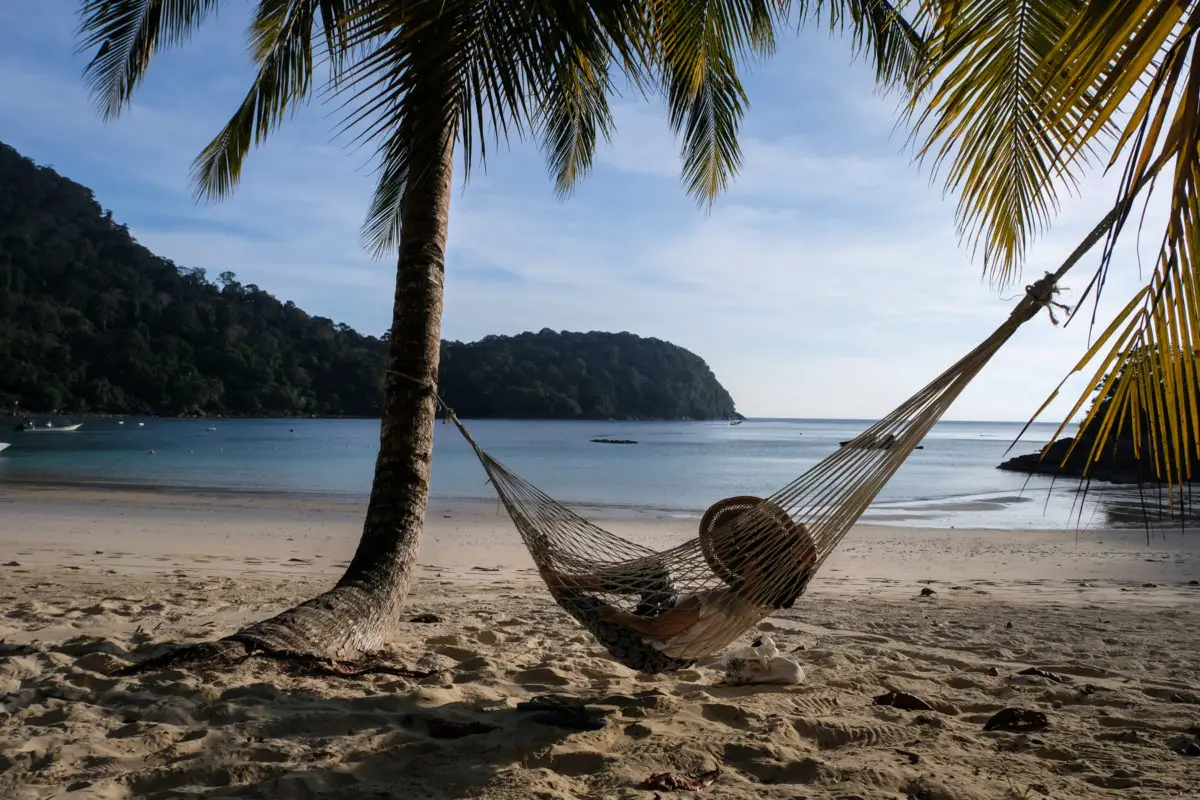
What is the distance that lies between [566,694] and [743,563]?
66cm

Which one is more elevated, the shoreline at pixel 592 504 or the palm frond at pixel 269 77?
the palm frond at pixel 269 77

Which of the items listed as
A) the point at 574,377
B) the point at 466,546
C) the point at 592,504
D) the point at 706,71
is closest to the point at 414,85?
the point at 706,71

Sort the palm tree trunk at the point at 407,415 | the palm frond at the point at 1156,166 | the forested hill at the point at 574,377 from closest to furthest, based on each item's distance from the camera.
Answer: the palm frond at the point at 1156,166 < the palm tree trunk at the point at 407,415 < the forested hill at the point at 574,377

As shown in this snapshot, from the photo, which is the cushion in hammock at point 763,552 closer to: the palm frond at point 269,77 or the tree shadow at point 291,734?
the tree shadow at point 291,734

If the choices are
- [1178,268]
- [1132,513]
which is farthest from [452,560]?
[1132,513]

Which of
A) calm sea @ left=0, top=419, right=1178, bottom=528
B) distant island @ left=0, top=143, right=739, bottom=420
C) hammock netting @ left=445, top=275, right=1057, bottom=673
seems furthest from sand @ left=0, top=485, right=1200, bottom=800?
distant island @ left=0, top=143, right=739, bottom=420

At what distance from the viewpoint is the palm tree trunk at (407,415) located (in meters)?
2.59

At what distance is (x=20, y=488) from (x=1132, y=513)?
1362 cm

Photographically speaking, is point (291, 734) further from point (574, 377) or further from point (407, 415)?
point (574, 377)

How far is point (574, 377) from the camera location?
60219 millimetres

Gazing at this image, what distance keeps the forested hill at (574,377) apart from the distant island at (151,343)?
190 mm

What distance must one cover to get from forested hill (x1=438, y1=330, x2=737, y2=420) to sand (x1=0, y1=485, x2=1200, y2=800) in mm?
46428

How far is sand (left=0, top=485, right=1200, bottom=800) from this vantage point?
1.61m

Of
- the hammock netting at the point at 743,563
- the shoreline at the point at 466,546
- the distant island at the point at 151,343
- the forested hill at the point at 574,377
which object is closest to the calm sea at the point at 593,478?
the shoreline at the point at 466,546
